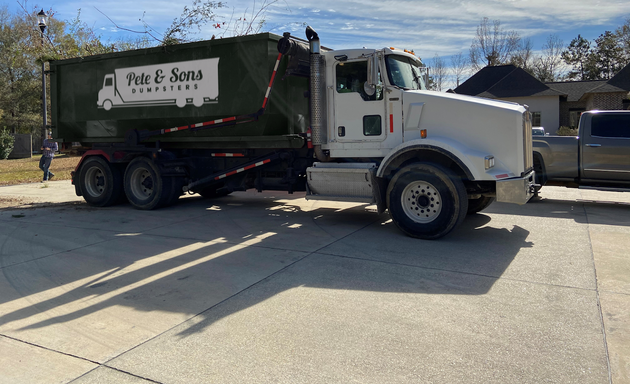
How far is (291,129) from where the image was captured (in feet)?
30.3

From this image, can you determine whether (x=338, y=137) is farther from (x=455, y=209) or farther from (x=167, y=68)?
(x=167, y=68)

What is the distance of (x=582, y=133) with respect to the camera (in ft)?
36.3

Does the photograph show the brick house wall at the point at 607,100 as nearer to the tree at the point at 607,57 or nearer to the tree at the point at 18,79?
the tree at the point at 607,57

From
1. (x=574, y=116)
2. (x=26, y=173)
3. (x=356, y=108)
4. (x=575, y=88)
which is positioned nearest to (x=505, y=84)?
(x=575, y=88)

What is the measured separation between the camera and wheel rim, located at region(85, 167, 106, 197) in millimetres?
11617

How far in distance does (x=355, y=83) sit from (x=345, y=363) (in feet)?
18.8

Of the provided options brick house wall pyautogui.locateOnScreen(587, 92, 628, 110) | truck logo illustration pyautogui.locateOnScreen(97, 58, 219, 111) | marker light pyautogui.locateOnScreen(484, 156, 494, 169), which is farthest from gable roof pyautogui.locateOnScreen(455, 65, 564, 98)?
marker light pyautogui.locateOnScreen(484, 156, 494, 169)

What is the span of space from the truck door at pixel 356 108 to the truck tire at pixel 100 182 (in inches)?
221

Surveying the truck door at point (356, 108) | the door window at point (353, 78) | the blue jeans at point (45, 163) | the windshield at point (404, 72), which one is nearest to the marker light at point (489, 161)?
the truck door at point (356, 108)

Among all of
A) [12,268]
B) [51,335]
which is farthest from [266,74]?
[51,335]

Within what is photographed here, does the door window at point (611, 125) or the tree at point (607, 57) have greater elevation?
the tree at point (607, 57)

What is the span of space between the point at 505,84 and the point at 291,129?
2995 cm

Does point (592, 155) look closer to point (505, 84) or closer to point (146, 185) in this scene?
point (146, 185)

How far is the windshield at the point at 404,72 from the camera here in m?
8.23
